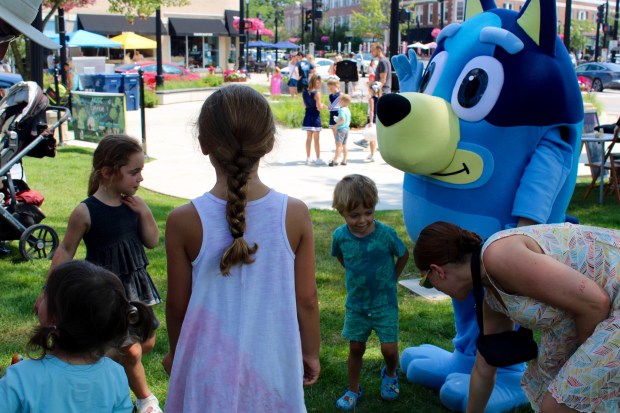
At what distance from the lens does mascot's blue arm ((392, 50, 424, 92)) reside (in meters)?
4.66

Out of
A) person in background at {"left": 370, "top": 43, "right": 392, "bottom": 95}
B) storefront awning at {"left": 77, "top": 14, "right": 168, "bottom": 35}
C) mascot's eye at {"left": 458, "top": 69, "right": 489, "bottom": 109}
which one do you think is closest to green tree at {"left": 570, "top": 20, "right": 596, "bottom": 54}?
storefront awning at {"left": 77, "top": 14, "right": 168, "bottom": 35}

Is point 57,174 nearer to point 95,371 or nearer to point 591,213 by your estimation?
point 591,213

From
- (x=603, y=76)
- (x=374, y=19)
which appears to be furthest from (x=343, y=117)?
(x=374, y=19)

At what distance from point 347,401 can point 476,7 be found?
2603 millimetres

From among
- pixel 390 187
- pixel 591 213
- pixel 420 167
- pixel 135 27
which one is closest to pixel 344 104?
pixel 390 187

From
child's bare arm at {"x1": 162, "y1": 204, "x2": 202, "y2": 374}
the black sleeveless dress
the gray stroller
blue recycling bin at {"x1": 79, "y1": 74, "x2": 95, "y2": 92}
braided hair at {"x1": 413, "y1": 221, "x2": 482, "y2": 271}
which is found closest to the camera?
child's bare arm at {"x1": 162, "y1": 204, "x2": 202, "y2": 374}

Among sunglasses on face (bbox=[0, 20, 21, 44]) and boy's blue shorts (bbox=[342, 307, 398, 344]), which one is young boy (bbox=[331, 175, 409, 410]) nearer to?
boy's blue shorts (bbox=[342, 307, 398, 344])

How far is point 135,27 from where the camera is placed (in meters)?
47.3

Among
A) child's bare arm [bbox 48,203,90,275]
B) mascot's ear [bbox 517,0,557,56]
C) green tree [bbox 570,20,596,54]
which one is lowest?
child's bare arm [bbox 48,203,90,275]

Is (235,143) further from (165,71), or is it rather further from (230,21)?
(230,21)

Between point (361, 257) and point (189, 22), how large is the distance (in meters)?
48.3

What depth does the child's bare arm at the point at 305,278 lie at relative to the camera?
2500 millimetres

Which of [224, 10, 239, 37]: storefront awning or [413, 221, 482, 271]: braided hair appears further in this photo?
A: [224, 10, 239, 37]: storefront awning

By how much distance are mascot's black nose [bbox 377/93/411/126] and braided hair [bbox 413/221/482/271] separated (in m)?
1.07
